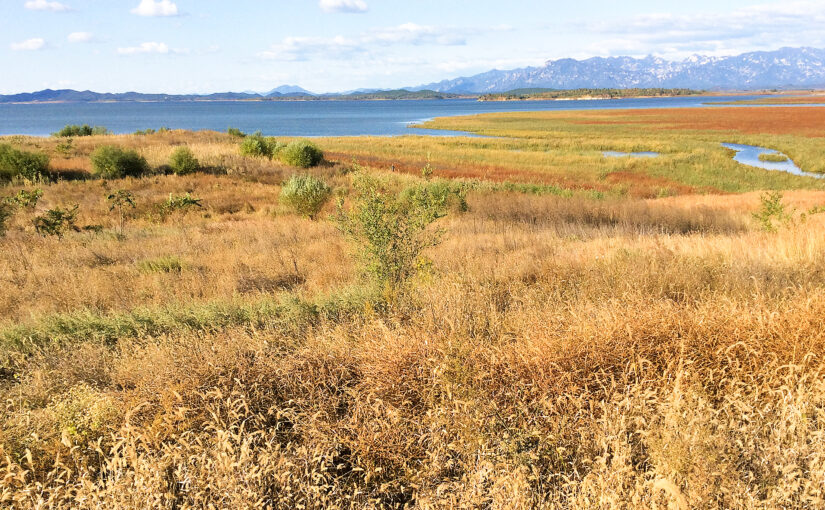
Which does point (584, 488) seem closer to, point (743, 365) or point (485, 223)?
point (743, 365)

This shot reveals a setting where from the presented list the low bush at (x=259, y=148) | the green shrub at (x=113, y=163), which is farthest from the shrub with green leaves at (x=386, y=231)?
the low bush at (x=259, y=148)

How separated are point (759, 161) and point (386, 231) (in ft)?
153

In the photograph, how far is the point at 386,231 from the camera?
7.61 metres

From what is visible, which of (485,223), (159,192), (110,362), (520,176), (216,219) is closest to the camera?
(110,362)

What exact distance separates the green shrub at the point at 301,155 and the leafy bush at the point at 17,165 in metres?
13.9

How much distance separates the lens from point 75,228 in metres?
17.1


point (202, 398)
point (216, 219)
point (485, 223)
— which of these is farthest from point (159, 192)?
point (202, 398)

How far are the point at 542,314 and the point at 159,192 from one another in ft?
79.6

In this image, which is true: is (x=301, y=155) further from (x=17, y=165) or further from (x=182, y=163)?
(x=17, y=165)

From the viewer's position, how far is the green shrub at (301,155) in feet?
111

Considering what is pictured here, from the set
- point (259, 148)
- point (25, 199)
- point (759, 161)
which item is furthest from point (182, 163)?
point (759, 161)

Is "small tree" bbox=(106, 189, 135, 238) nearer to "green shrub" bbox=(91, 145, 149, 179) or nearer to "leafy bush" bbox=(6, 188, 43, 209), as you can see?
"leafy bush" bbox=(6, 188, 43, 209)

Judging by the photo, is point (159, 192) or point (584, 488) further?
point (159, 192)

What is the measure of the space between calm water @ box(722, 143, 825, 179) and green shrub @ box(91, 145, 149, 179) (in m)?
43.5
